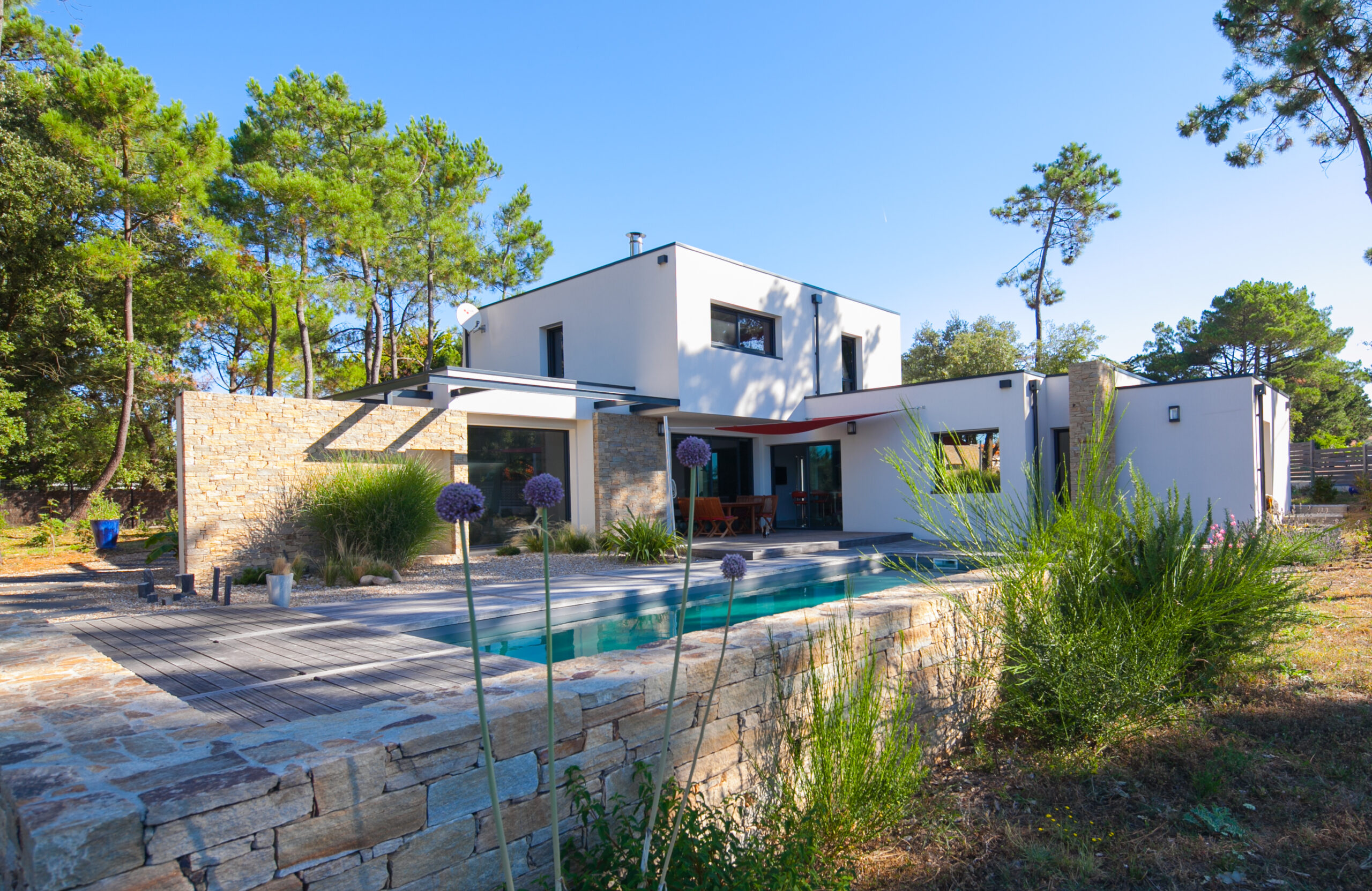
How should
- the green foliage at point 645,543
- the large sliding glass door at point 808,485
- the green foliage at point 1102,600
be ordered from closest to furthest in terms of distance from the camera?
the green foliage at point 1102,600, the green foliage at point 645,543, the large sliding glass door at point 808,485

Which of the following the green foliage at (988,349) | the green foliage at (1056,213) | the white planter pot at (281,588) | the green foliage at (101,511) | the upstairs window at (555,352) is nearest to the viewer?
the white planter pot at (281,588)

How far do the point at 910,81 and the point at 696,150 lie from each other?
515 centimetres

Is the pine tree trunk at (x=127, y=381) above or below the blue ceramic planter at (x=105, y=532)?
above

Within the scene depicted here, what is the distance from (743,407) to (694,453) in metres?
12.3

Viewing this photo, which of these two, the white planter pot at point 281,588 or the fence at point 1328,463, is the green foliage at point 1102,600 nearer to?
the white planter pot at point 281,588

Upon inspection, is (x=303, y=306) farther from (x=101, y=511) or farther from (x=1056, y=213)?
(x=1056, y=213)

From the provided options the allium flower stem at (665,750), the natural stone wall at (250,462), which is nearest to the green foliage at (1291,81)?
the allium flower stem at (665,750)

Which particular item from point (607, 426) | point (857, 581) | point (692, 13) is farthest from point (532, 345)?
point (857, 581)

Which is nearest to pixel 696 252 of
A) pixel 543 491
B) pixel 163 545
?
pixel 163 545

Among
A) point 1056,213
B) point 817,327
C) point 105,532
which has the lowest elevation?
point 105,532

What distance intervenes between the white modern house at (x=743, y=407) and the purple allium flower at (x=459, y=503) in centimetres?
900

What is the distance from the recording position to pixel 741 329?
14.8 metres

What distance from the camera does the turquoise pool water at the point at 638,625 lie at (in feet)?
19.3

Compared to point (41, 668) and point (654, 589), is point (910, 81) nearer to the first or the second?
point (654, 589)
